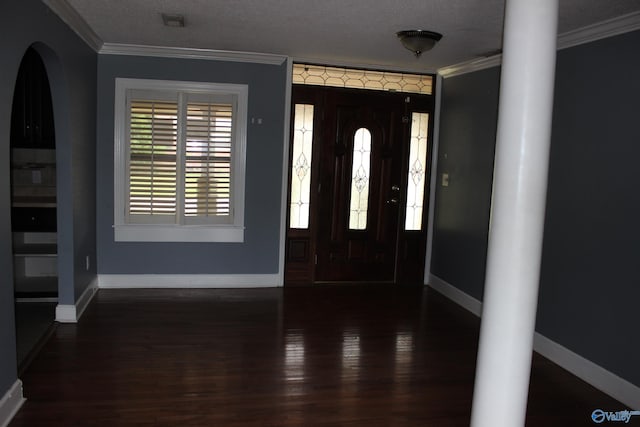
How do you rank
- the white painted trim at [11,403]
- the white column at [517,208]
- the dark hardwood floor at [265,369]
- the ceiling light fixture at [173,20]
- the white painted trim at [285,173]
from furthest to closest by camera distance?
1. the white painted trim at [285,173]
2. the ceiling light fixture at [173,20]
3. the dark hardwood floor at [265,369]
4. the white painted trim at [11,403]
5. the white column at [517,208]

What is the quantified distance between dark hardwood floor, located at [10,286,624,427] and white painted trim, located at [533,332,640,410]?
7 centimetres

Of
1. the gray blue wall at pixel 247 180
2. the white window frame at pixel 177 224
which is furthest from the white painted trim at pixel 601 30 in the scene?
the white window frame at pixel 177 224

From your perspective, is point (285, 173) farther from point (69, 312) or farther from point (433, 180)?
point (69, 312)

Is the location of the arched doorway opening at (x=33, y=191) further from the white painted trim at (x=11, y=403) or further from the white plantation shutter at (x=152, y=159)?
the white painted trim at (x=11, y=403)

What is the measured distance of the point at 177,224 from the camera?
5477 millimetres

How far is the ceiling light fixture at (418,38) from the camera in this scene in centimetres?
396

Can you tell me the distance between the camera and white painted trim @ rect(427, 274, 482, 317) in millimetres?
5153

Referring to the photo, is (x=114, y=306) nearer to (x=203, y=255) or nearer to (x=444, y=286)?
(x=203, y=255)

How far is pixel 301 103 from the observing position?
5.69 metres

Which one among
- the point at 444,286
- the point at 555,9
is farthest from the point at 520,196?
the point at 444,286

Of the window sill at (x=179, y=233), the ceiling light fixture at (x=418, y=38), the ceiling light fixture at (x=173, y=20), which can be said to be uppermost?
the ceiling light fixture at (x=173, y=20)

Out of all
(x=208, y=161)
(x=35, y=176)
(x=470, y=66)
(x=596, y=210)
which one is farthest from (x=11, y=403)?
(x=470, y=66)

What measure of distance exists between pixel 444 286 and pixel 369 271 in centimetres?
87

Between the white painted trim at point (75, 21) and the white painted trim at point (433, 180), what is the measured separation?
361cm
